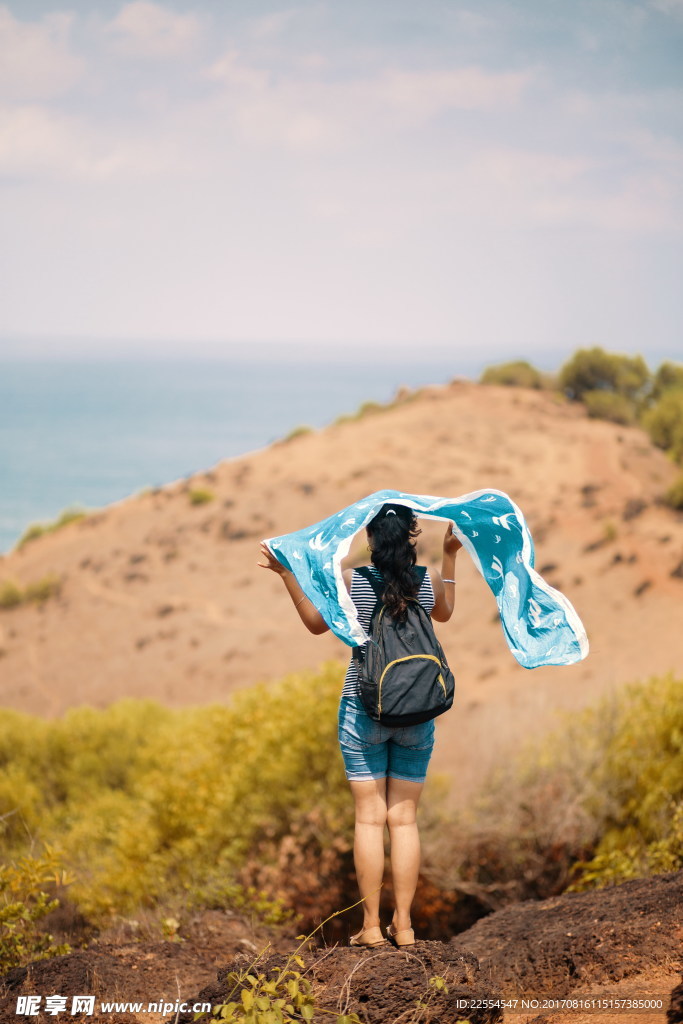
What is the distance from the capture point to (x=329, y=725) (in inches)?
335

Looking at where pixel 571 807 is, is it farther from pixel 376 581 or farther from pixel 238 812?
pixel 376 581

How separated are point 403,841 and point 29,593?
3570 cm

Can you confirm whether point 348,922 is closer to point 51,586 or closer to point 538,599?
point 538,599

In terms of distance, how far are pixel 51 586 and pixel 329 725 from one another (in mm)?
30595

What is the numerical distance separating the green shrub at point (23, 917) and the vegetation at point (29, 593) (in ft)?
110

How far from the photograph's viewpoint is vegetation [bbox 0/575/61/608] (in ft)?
118

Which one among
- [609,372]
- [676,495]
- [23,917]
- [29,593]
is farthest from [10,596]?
[23,917]

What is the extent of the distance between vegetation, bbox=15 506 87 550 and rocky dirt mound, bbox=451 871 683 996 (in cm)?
4252

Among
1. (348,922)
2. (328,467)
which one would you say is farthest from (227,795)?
(328,467)

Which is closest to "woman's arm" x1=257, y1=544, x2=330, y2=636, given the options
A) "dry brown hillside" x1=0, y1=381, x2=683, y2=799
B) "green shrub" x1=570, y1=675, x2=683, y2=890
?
"green shrub" x1=570, y1=675, x2=683, y2=890

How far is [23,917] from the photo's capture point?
3.99m

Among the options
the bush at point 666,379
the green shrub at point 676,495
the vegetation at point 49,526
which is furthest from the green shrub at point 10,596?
the bush at point 666,379

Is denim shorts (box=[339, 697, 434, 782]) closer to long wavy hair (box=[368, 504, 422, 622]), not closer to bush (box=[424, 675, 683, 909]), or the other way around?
long wavy hair (box=[368, 504, 422, 622])

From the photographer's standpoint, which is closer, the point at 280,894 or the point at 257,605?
the point at 280,894
